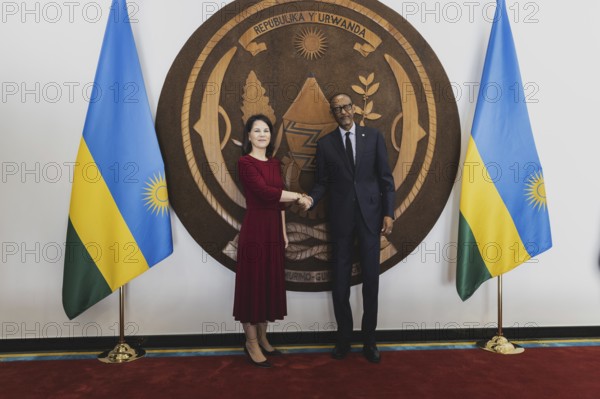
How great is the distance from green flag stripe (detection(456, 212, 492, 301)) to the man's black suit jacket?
1.75 feet

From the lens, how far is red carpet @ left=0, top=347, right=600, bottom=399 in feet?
6.82

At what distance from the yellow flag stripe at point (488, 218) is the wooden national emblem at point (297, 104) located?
0.26 m

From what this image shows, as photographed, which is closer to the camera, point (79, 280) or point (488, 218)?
point (79, 280)

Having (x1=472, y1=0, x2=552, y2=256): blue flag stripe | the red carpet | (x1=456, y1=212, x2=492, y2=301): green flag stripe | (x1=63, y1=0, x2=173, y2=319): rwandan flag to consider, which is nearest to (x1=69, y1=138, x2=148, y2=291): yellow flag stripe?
(x1=63, y1=0, x2=173, y2=319): rwandan flag

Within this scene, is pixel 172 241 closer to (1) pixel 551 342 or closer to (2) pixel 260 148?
(2) pixel 260 148

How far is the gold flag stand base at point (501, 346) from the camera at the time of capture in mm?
2574

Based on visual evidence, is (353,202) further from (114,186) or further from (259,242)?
(114,186)

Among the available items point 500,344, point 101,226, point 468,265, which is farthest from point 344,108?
point 500,344

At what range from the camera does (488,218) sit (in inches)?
103

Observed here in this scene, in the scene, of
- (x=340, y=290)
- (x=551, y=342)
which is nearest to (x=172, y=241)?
(x=340, y=290)

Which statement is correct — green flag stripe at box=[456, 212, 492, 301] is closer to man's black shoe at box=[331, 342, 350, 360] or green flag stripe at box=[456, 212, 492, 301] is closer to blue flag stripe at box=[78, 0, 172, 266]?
man's black shoe at box=[331, 342, 350, 360]

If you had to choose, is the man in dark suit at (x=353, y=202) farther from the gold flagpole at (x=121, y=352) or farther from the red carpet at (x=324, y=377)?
the gold flagpole at (x=121, y=352)

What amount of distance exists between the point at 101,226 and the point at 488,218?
7.76 ft

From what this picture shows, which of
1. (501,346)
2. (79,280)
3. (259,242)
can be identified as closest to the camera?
(259,242)
